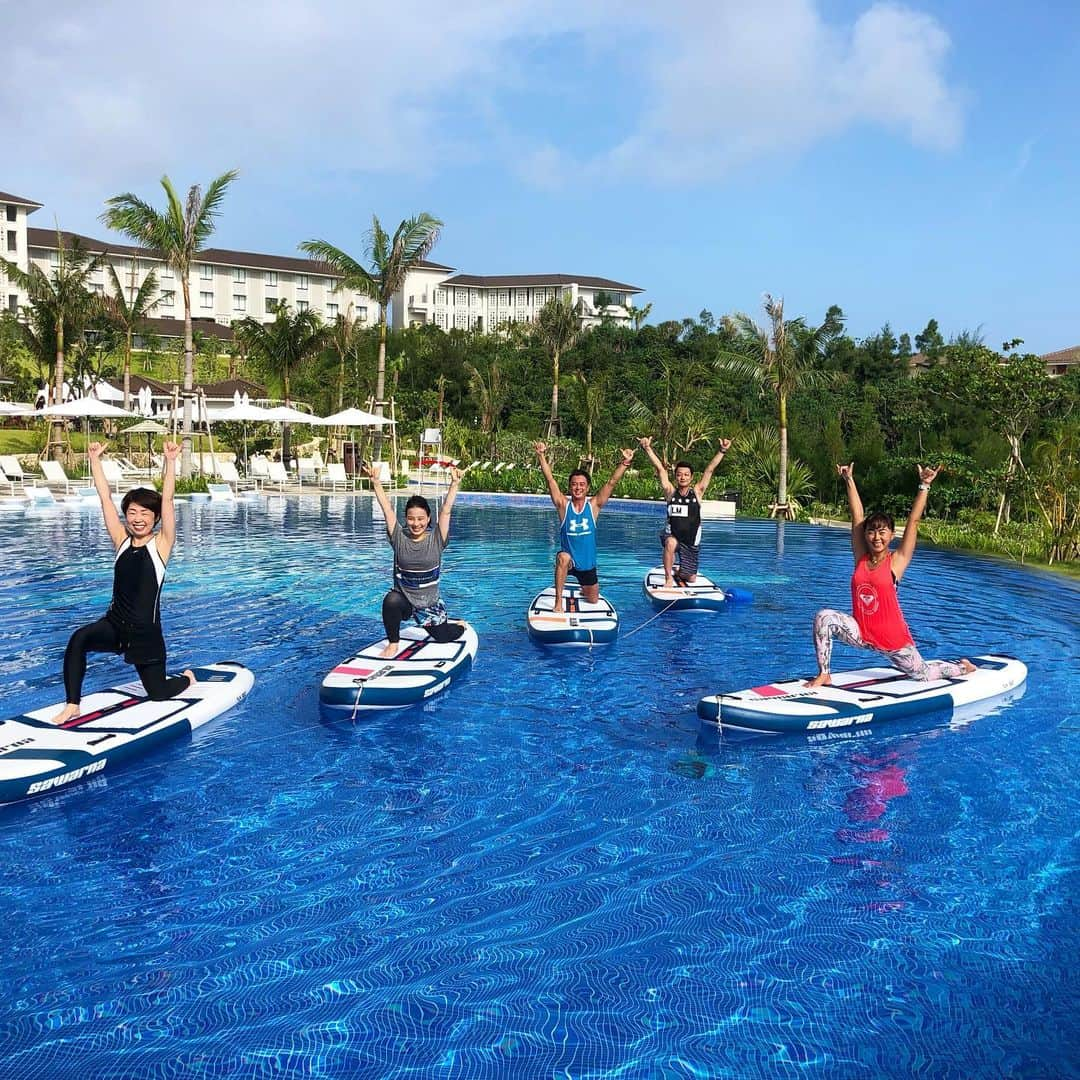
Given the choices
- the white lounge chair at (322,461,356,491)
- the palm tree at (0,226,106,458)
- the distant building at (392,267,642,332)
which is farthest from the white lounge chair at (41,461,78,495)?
the distant building at (392,267,642,332)

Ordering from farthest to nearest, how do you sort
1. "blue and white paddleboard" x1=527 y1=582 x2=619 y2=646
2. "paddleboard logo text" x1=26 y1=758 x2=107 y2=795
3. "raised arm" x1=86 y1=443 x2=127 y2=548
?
1. "blue and white paddleboard" x1=527 y1=582 x2=619 y2=646
2. "raised arm" x1=86 y1=443 x2=127 y2=548
3. "paddleboard logo text" x1=26 y1=758 x2=107 y2=795

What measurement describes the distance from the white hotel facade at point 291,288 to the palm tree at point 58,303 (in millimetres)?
39167

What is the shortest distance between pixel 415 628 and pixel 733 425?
24.3 meters

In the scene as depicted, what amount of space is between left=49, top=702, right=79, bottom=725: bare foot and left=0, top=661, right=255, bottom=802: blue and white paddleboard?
1.5 inches

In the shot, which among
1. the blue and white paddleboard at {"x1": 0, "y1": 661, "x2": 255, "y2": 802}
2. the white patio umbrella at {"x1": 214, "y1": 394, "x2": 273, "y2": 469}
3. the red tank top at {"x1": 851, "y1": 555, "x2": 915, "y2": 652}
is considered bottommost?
the blue and white paddleboard at {"x1": 0, "y1": 661, "x2": 255, "y2": 802}

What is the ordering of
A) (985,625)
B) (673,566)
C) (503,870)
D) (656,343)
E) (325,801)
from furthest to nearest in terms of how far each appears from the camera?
(656,343), (673,566), (985,625), (325,801), (503,870)

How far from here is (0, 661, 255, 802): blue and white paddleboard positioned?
21.3 ft

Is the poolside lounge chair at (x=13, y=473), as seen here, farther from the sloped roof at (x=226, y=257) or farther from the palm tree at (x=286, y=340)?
the sloped roof at (x=226, y=257)

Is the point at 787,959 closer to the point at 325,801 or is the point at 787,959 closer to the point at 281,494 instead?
the point at 325,801

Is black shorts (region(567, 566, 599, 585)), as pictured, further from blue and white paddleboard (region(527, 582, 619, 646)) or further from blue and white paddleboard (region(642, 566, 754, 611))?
blue and white paddleboard (region(642, 566, 754, 611))

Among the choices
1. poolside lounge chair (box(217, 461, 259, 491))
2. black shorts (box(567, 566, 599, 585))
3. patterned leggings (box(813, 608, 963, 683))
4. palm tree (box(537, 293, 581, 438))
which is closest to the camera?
patterned leggings (box(813, 608, 963, 683))

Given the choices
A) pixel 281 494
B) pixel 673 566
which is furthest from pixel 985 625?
pixel 281 494

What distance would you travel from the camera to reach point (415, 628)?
10852 mm

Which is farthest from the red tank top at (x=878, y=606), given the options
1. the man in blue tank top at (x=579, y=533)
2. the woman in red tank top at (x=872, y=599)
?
the man in blue tank top at (x=579, y=533)
